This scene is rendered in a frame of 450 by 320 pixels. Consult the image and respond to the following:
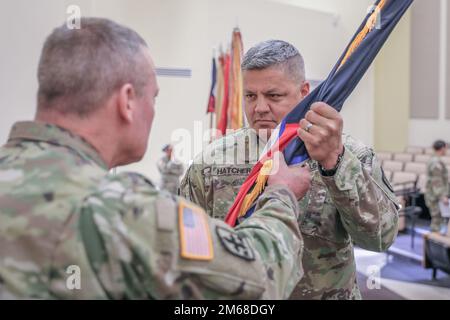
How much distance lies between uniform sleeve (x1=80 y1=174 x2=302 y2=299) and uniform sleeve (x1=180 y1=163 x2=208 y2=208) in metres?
0.78

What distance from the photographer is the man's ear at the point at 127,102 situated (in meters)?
0.88

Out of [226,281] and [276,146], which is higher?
[276,146]

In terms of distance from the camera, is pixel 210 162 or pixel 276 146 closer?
Result: pixel 276 146

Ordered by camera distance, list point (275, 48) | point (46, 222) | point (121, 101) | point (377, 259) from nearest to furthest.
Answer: point (46, 222)
point (121, 101)
point (275, 48)
point (377, 259)

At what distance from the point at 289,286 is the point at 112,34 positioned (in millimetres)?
586

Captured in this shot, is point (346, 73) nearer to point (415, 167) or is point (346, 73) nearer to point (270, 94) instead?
point (270, 94)

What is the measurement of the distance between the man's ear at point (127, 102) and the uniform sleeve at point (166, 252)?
0.15 m

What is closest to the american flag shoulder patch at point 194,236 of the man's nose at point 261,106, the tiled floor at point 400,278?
the man's nose at point 261,106

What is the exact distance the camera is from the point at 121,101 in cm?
88

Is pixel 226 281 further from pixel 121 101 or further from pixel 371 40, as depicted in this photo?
pixel 371 40

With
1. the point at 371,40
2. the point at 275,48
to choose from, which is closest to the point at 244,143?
the point at 275,48

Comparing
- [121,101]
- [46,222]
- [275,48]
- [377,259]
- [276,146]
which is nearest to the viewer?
[46,222]

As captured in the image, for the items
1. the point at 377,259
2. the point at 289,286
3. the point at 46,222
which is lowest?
the point at 377,259

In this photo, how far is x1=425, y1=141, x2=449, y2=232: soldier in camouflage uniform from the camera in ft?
21.8
